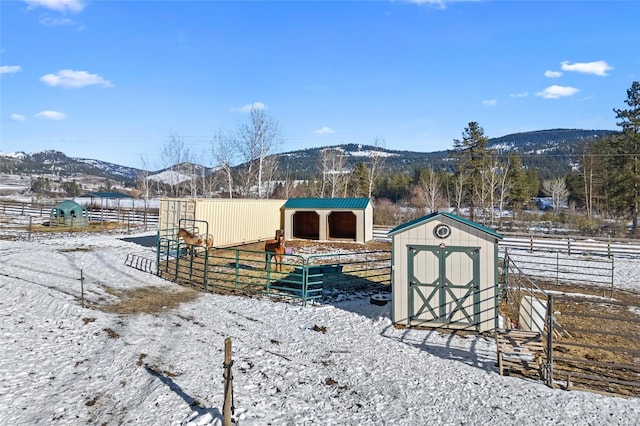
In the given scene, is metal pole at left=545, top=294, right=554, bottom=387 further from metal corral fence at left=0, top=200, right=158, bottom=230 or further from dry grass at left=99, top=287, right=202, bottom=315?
metal corral fence at left=0, top=200, right=158, bottom=230

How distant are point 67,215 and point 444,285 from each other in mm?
31805

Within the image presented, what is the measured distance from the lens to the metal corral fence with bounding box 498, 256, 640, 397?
22.2 ft

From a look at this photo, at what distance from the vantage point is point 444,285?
9.70 m

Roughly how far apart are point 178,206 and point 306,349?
1542 centimetres

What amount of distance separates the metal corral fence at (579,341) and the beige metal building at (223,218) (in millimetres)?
13892

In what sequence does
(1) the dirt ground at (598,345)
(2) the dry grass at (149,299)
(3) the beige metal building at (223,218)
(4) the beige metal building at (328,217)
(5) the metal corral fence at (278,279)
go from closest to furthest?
(1) the dirt ground at (598,345) < (2) the dry grass at (149,299) < (5) the metal corral fence at (278,279) < (3) the beige metal building at (223,218) < (4) the beige metal building at (328,217)

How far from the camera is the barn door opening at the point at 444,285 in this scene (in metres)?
9.54

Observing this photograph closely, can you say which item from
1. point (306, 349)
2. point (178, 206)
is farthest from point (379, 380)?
point (178, 206)

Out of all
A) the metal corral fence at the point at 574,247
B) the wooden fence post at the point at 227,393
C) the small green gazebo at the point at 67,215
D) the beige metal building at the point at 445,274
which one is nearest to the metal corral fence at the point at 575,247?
the metal corral fence at the point at 574,247

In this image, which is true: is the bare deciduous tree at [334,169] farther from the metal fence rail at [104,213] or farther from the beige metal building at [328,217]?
the metal fence rail at [104,213]

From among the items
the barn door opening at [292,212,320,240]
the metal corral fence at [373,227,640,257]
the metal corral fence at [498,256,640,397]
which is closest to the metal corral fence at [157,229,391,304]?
the metal corral fence at [498,256,640,397]

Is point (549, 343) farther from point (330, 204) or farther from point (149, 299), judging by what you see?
point (330, 204)

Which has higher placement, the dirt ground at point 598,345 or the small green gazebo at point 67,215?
the small green gazebo at point 67,215

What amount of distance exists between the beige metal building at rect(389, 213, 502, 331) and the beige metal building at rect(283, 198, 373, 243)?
15613 millimetres
